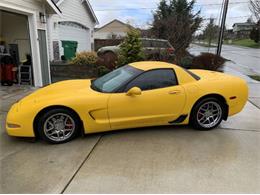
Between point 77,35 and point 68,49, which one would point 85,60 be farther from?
point 77,35

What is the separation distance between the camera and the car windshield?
4.34 m

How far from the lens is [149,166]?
3.40m

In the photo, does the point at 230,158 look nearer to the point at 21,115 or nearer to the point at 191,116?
the point at 191,116

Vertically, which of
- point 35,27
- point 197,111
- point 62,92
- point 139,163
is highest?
point 35,27

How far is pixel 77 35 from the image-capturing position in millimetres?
15469

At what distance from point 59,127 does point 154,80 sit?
1.76 meters

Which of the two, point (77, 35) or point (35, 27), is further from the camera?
point (77, 35)

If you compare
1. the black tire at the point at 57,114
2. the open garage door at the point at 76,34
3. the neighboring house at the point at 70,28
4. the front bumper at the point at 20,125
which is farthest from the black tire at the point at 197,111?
the open garage door at the point at 76,34

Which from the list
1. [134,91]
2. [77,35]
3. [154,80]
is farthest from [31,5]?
[77,35]

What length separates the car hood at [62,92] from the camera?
4148 millimetres

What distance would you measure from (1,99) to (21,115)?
3279 millimetres

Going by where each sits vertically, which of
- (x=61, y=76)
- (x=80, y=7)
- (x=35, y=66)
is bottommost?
(x=61, y=76)

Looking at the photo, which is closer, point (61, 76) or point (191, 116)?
point (191, 116)

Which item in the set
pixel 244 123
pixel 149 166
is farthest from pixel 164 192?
pixel 244 123
